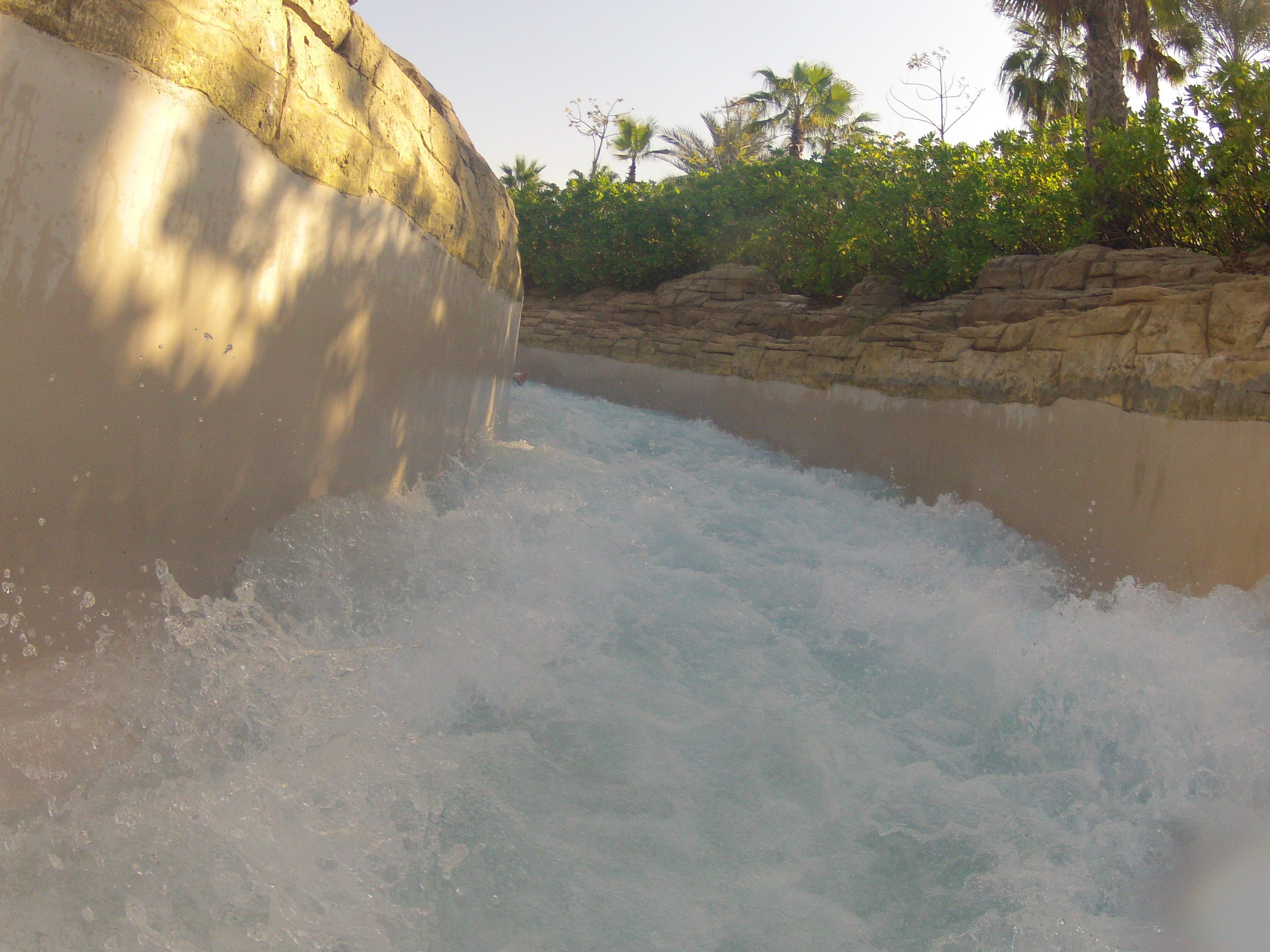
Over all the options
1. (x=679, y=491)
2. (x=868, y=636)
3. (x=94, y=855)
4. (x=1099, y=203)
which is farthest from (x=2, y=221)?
(x=1099, y=203)

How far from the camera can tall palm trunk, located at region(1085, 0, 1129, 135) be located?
10.7m

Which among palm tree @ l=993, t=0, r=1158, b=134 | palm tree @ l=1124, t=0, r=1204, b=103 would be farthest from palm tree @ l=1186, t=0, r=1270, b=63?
palm tree @ l=993, t=0, r=1158, b=134

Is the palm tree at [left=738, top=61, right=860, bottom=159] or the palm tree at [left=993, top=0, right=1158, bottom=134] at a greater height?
the palm tree at [left=738, top=61, right=860, bottom=159]

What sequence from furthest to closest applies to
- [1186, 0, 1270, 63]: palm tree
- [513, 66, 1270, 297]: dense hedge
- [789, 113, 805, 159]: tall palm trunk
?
1. [789, 113, 805, 159]: tall palm trunk
2. [1186, 0, 1270, 63]: palm tree
3. [513, 66, 1270, 297]: dense hedge

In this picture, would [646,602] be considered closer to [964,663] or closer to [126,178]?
[964,663]

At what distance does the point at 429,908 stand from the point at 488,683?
1232 millimetres

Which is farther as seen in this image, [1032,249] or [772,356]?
[772,356]

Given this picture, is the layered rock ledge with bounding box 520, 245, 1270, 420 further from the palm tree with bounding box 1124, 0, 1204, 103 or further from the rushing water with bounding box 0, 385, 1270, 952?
the palm tree with bounding box 1124, 0, 1204, 103

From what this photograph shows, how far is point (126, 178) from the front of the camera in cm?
267

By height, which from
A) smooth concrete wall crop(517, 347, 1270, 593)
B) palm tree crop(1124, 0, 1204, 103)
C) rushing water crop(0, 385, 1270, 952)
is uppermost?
palm tree crop(1124, 0, 1204, 103)

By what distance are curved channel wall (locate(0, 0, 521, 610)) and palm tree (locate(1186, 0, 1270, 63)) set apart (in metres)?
21.5

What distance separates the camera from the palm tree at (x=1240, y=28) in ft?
63.9

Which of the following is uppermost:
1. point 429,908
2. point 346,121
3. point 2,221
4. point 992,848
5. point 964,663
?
point 346,121

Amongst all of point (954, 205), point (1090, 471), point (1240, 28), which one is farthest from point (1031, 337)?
point (1240, 28)
